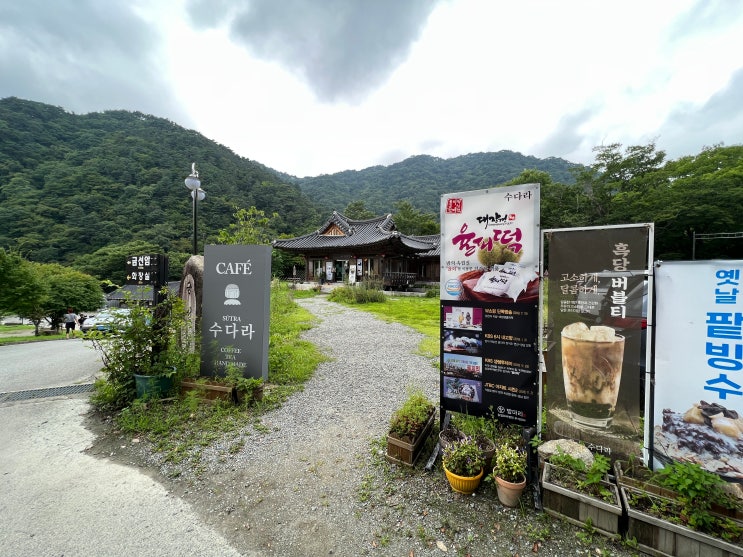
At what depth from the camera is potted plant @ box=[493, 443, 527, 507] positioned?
2348 mm

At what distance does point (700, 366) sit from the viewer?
2203 millimetres

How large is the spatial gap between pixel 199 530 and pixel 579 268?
3.74 m

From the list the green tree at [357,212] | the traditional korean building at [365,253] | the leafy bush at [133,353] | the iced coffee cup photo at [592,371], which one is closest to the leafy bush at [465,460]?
the iced coffee cup photo at [592,371]

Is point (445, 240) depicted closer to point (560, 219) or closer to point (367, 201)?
point (560, 219)

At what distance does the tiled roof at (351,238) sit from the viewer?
2216 centimetres

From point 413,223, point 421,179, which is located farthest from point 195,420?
point 421,179

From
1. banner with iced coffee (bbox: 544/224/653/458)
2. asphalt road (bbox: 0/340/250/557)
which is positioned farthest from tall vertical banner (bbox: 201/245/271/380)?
banner with iced coffee (bbox: 544/224/653/458)

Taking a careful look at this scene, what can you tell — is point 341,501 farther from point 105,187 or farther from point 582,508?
point 105,187

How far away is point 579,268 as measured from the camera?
262 centimetres

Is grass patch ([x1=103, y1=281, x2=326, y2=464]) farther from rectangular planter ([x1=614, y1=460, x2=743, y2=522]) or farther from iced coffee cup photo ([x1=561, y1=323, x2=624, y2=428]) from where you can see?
rectangular planter ([x1=614, y1=460, x2=743, y2=522])

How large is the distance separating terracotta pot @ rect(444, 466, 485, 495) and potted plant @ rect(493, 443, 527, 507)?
16 cm

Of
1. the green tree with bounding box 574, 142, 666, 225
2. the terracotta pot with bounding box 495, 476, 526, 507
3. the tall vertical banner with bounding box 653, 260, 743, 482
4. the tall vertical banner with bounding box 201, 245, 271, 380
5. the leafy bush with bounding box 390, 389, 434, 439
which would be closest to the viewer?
the tall vertical banner with bounding box 653, 260, 743, 482

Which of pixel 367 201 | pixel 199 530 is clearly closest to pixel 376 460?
pixel 199 530

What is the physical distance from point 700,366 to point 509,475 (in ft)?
5.35
